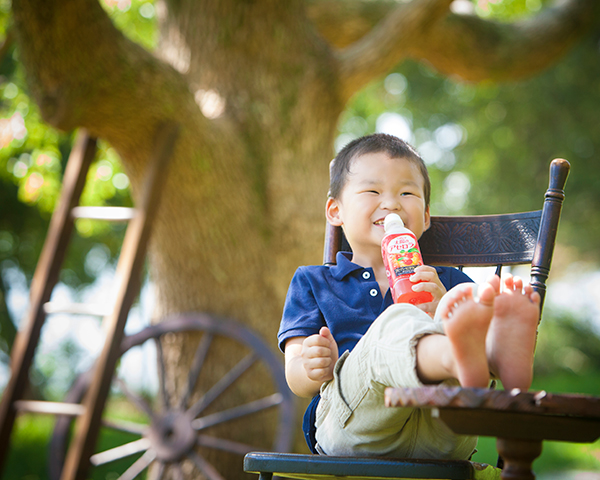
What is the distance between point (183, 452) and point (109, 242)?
7.05 m

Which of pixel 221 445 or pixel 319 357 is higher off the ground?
pixel 319 357

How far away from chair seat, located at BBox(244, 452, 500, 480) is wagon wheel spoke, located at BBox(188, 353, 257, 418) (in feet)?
7.03

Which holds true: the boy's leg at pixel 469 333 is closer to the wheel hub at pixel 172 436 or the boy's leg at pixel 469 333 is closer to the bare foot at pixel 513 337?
the bare foot at pixel 513 337

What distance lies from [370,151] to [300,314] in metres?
0.47

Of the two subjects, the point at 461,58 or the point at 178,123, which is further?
the point at 461,58

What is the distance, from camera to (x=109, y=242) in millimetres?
9766

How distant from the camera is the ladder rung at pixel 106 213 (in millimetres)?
3402

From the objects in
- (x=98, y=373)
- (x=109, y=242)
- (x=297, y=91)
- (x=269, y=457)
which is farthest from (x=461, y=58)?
(x=109, y=242)

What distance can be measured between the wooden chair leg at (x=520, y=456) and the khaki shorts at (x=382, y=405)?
4.7 inches

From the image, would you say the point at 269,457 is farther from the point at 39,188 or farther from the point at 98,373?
the point at 39,188

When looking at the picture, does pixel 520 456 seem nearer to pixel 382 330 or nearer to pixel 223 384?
pixel 382 330

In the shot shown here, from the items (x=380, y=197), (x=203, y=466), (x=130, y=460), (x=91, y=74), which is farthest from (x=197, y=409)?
(x=130, y=460)

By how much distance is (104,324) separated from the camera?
10.9 feet

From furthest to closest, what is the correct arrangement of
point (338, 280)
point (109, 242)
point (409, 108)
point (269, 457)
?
point (109, 242) < point (409, 108) < point (338, 280) < point (269, 457)
